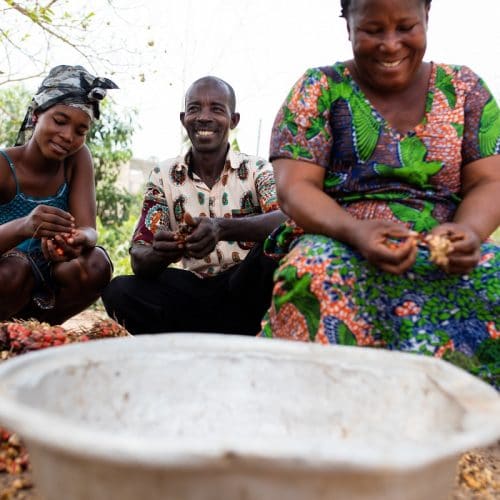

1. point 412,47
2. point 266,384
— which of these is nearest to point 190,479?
point 266,384

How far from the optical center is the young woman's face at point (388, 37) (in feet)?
6.82

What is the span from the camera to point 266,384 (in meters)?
1.48

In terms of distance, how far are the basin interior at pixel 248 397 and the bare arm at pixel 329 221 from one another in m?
0.53

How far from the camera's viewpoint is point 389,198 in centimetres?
222

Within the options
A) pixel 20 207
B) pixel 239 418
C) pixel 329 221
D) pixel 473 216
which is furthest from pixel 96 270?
pixel 239 418

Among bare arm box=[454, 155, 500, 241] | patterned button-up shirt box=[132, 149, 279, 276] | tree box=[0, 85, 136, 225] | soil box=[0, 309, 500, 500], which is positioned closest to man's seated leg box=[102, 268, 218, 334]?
patterned button-up shirt box=[132, 149, 279, 276]

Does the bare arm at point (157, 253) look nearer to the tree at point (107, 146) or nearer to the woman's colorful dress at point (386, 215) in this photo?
the woman's colorful dress at point (386, 215)

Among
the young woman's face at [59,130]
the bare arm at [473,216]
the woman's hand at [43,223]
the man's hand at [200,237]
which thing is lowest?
the woman's hand at [43,223]

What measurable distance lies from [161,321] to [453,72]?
68.6 inches

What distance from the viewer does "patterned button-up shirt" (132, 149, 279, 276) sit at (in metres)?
3.28

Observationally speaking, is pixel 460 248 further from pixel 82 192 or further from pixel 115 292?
pixel 82 192

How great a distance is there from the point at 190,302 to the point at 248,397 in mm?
1743

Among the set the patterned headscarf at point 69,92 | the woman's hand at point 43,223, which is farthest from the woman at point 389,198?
the patterned headscarf at point 69,92

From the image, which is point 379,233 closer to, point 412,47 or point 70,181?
Answer: point 412,47
